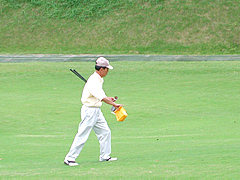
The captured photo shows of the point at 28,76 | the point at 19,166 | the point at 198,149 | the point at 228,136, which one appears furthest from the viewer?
the point at 28,76

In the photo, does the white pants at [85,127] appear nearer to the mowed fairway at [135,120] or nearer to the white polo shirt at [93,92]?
the white polo shirt at [93,92]

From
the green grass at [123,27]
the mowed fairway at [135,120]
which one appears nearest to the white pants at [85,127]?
the mowed fairway at [135,120]

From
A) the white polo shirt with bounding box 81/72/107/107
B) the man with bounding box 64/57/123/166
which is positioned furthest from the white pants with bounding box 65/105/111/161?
the white polo shirt with bounding box 81/72/107/107

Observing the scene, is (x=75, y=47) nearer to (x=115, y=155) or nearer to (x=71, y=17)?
(x=71, y=17)

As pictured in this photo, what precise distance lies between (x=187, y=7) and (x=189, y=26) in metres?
1.80

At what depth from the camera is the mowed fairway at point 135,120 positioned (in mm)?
6430

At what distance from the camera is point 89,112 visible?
22.8 feet

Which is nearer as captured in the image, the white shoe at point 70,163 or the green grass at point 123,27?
the white shoe at point 70,163

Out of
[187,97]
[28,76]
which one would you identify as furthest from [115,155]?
[28,76]

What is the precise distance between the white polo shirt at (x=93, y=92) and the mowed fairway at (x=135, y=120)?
99cm

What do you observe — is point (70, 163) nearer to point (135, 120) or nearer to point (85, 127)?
point (85, 127)

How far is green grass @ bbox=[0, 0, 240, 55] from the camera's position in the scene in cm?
2873

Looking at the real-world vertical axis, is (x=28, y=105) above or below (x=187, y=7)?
below

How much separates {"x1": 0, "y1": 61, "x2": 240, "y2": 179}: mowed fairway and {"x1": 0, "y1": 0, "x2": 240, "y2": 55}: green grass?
5.39 m
